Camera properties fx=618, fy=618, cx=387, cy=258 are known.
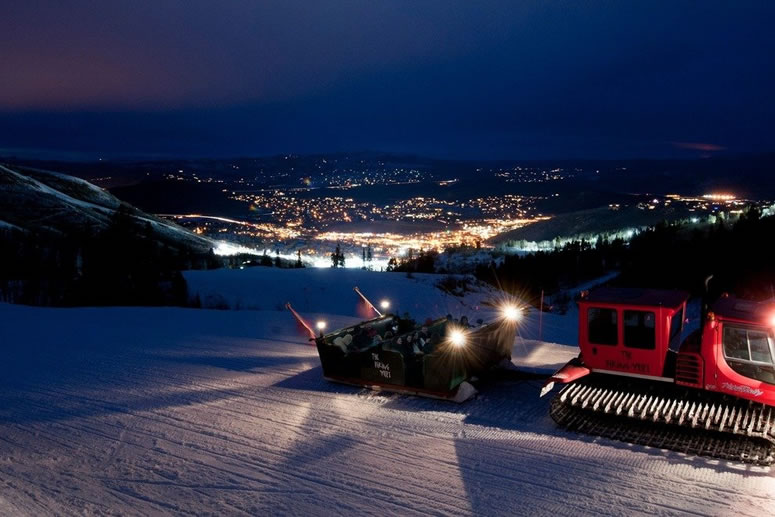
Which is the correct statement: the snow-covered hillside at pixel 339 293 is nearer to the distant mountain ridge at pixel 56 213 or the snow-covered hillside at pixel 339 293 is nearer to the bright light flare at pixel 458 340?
the bright light flare at pixel 458 340

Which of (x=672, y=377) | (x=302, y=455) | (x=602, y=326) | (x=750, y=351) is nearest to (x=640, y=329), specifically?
(x=602, y=326)

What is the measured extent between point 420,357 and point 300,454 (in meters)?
2.93

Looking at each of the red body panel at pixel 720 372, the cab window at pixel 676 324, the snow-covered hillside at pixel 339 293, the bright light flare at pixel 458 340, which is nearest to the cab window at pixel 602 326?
the cab window at pixel 676 324

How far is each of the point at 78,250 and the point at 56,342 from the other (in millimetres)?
27013

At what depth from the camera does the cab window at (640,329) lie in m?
8.74

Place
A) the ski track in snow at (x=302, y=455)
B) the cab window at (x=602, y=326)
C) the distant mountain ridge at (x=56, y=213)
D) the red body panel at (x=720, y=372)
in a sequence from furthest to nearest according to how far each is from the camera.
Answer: the distant mountain ridge at (x=56, y=213) → the cab window at (x=602, y=326) → the red body panel at (x=720, y=372) → the ski track in snow at (x=302, y=455)

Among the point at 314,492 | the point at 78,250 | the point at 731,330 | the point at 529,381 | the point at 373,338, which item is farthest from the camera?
the point at 78,250

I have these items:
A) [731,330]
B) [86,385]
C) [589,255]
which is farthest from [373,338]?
[589,255]

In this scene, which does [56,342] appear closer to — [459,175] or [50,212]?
[50,212]

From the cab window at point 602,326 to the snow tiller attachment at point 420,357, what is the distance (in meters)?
2.21

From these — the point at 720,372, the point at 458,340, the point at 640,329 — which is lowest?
the point at 720,372

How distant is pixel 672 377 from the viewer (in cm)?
873

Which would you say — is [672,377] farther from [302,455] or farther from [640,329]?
[302,455]

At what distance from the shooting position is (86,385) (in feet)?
37.6
